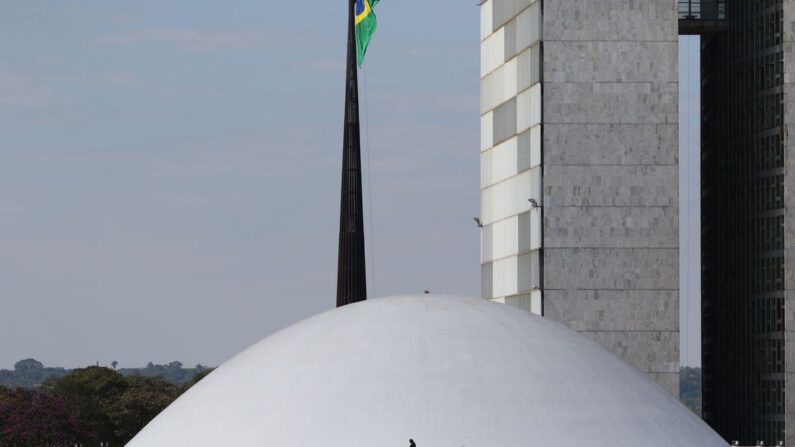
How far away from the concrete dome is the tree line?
8111 centimetres

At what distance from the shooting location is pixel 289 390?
58.8m

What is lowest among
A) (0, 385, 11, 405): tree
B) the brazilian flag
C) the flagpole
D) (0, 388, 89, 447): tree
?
(0, 388, 89, 447): tree

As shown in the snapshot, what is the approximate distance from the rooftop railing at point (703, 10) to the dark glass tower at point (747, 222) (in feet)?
5.81

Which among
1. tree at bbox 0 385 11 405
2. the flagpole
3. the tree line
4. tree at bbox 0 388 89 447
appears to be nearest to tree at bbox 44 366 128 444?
the tree line

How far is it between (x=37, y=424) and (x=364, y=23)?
49.8 meters

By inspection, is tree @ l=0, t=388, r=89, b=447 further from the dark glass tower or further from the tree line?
the dark glass tower

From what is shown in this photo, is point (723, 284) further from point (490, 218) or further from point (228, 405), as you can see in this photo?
point (228, 405)

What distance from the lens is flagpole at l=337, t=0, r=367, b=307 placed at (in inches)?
4437

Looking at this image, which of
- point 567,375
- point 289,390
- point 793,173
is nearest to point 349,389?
point 289,390

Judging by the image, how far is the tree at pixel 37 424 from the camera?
140 m

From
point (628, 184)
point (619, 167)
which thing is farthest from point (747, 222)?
point (619, 167)

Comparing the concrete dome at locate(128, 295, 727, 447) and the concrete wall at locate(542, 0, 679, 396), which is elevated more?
the concrete wall at locate(542, 0, 679, 396)

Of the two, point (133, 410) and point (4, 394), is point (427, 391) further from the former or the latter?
point (4, 394)

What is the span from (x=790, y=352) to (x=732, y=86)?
929 inches
